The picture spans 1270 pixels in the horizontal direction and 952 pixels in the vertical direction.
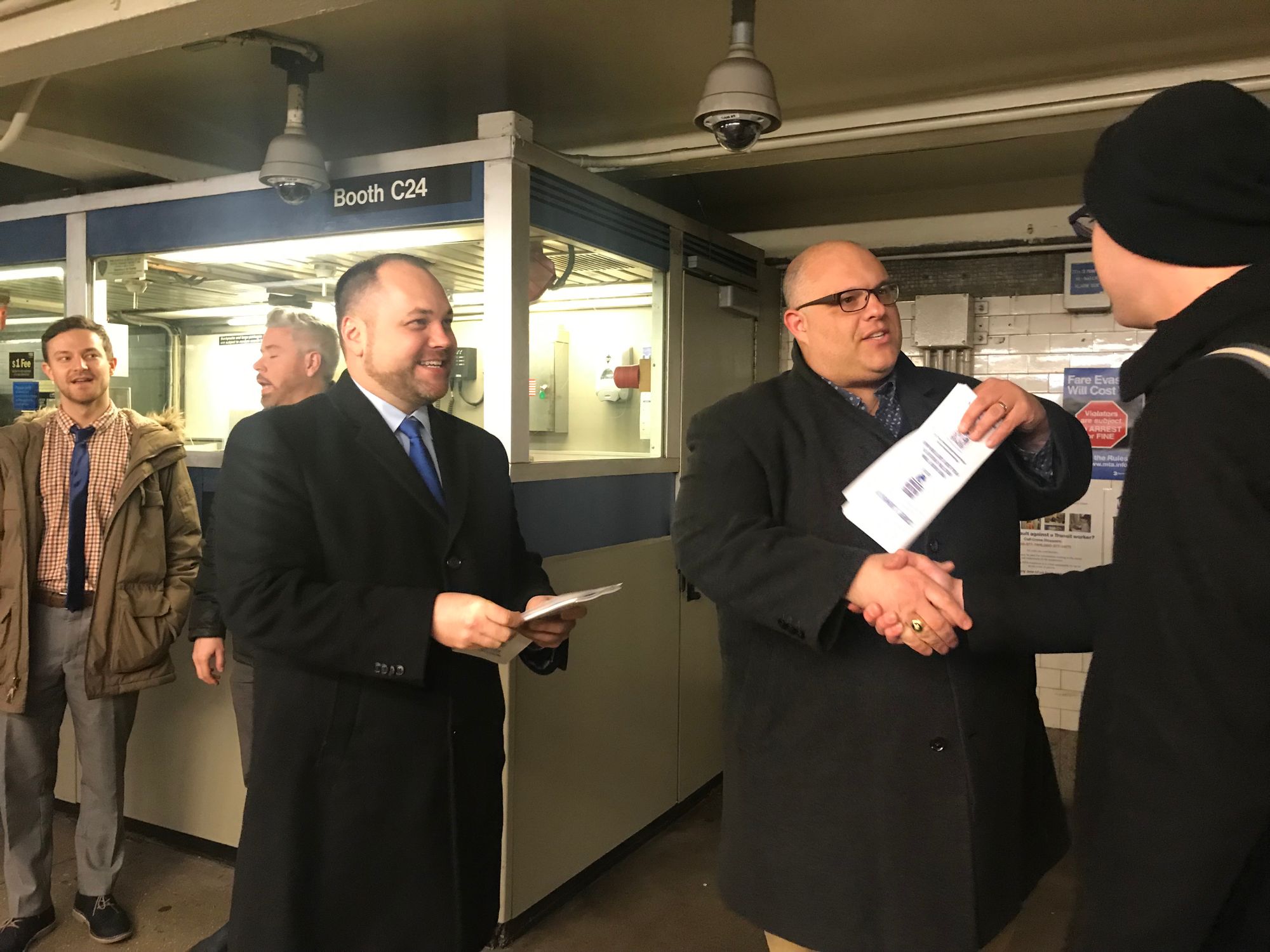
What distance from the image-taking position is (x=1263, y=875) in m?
0.99

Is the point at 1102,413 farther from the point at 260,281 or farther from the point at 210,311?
the point at 210,311

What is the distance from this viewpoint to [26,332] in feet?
15.0

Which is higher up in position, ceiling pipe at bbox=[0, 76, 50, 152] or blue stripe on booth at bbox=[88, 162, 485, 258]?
ceiling pipe at bbox=[0, 76, 50, 152]

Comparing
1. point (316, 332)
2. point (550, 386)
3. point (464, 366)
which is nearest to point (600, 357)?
point (550, 386)

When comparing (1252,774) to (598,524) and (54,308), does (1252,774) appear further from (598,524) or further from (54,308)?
(54,308)

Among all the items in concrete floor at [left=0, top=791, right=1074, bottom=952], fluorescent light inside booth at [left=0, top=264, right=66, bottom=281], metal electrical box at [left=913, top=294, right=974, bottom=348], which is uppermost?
fluorescent light inside booth at [left=0, top=264, right=66, bottom=281]

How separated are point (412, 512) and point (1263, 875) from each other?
1.44 meters

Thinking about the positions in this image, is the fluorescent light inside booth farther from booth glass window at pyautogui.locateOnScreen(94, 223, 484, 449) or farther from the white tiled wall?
the white tiled wall

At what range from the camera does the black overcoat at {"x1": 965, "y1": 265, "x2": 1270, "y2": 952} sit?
3.15 ft

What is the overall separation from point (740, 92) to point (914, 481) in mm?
1351

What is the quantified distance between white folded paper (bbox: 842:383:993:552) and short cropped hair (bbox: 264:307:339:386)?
2076 millimetres

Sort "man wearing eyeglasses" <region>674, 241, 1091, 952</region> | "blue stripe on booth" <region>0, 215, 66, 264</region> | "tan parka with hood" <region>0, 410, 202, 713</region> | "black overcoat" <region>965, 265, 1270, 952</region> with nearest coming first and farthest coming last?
"black overcoat" <region>965, 265, 1270, 952</region> < "man wearing eyeglasses" <region>674, 241, 1091, 952</region> < "tan parka with hood" <region>0, 410, 202, 713</region> < "blue stripe on booth" <region>0, 215, 66, 264</region>

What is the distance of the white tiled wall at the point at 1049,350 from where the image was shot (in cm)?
425

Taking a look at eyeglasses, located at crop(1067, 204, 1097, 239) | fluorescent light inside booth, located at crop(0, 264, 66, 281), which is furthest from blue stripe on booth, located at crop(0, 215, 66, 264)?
eyeglasses, located at crop(1067, 204, 1097, 239)
